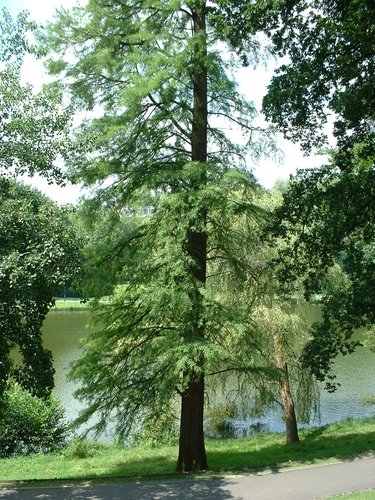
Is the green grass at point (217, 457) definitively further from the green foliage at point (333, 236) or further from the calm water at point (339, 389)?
the green foliage at point (333, 236)

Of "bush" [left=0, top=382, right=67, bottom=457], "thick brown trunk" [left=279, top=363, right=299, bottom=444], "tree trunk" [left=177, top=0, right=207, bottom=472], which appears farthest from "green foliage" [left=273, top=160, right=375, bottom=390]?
"bush" [left=0, top=382, right=67, bottom=457]

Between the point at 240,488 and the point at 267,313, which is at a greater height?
the point at 267,313

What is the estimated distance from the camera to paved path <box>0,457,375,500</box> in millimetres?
8430

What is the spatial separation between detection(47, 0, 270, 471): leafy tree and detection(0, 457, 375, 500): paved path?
117cm

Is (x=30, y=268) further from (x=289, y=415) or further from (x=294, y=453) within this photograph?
(x=289, y=415)

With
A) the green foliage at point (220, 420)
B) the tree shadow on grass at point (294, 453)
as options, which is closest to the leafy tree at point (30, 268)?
the tree shadow on grass at point (294, 453)

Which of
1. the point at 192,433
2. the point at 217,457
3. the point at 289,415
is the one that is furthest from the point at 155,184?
the point at 289,415

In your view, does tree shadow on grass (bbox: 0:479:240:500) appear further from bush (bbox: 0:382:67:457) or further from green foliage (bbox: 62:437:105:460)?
bush (bbox: 0:382:67:457)

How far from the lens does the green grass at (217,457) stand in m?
10.6

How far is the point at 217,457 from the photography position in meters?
11.9

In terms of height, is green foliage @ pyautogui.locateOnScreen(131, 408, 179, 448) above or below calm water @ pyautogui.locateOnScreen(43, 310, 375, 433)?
below

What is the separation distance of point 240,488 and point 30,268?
5.29 m

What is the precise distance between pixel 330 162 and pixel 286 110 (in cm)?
160

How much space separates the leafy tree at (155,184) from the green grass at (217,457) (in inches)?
41.4
